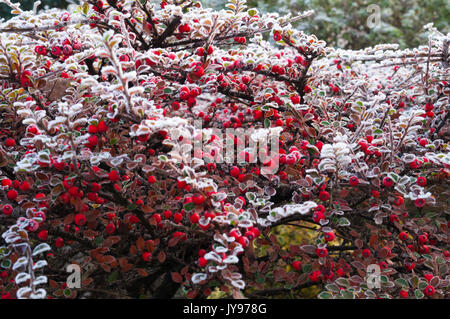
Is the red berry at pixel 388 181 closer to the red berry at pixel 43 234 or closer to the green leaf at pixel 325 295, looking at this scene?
the green leaf at pixel 325 295

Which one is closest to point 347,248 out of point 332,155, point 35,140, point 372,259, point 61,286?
point 372,259

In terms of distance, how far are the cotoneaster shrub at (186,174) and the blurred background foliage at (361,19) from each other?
3.51m

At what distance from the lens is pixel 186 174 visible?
4.50ft

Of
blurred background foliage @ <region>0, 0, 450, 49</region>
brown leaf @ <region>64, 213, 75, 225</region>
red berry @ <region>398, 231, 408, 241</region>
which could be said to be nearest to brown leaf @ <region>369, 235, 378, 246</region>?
red berry @ <region>398, 231, 408, 241</region>

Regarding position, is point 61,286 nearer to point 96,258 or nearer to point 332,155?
point 96,258

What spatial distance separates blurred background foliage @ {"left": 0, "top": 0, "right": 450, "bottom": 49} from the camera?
5344 millimetres

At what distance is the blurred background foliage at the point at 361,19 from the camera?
5344mm

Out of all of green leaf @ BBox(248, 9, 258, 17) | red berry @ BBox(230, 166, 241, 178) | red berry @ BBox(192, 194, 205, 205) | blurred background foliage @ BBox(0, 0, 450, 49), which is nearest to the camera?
red berry @ BBox(192, 194, 205, 205)

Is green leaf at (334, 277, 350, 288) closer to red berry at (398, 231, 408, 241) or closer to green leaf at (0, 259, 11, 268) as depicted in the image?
red berry at (398, 231, 408, 241)

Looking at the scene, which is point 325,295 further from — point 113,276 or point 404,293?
point 113,276

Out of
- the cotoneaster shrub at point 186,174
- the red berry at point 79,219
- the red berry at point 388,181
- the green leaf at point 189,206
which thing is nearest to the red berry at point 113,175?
the cotoneaster shrub at point 186,174

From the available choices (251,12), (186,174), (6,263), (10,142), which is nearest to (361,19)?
(251,12)

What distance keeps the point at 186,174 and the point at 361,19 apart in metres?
5.47

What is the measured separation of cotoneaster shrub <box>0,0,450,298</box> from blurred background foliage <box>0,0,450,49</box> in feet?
11.5
